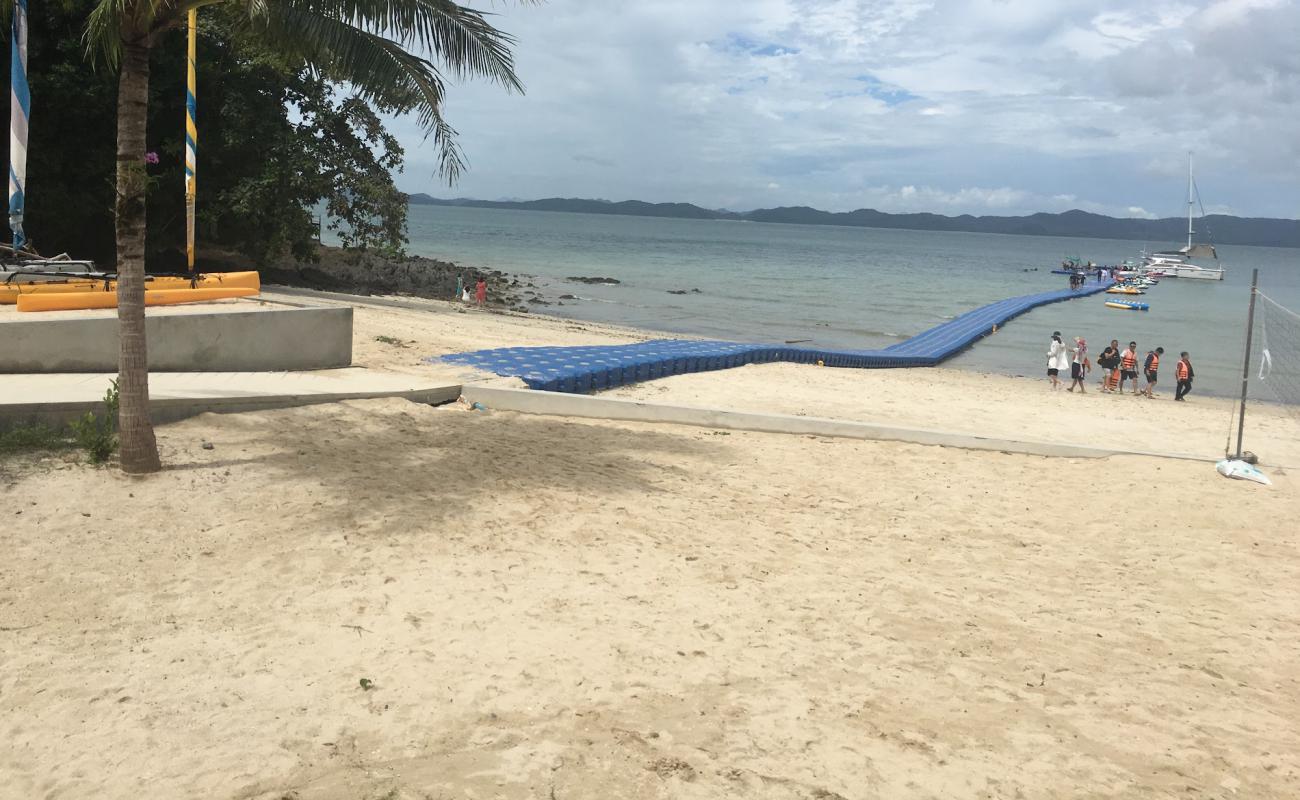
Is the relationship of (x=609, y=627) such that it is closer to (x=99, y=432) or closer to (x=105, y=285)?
(x=99, y=432)

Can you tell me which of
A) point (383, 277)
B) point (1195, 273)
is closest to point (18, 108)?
point (383, 277)

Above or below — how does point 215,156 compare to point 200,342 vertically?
above

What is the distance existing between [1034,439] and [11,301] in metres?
12.3

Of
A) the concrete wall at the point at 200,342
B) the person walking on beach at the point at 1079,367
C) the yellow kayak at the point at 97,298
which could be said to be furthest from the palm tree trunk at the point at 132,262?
the person walking on beach at the point at 1079,367

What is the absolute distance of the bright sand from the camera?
4285 millimetres

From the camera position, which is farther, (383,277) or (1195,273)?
(1195,273)

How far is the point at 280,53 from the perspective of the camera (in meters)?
8.39

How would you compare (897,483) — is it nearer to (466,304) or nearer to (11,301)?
(11,301)

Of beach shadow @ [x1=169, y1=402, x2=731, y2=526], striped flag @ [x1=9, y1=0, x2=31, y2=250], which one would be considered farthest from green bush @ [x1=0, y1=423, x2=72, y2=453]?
striped flag @ [x1=9, y1=0, x2=31, y2=250]

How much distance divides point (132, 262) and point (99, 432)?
170 centimetres

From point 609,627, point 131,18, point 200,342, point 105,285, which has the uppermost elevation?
point 131,18

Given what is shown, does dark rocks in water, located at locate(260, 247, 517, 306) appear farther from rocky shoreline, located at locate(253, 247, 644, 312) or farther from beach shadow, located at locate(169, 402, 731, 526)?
beach shadow, located at locate(169, 402, 731, 526)

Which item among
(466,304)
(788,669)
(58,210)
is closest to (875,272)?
(466,304)

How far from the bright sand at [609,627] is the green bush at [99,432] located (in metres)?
0.23
